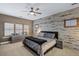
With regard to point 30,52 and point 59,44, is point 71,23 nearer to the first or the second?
point 59,44

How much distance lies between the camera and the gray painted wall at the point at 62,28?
3330mm

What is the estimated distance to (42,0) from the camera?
2092 millimetres

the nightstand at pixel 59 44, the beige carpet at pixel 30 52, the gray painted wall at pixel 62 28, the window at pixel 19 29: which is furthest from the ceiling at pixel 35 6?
the beige carpet at pixel 30 52

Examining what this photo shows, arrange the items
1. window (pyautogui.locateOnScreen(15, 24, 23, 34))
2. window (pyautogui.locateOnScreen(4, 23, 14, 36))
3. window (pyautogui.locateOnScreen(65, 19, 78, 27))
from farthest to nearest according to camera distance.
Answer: window (pyautogui.locateOnScreen(15, 24, 23, 34)) < window (pyautogui.locateOnScreen(4, 23, 14, 36)) < window (pyautogui.locateOnScreen(65, 19, 78, 27))

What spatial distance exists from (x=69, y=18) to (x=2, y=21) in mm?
4043

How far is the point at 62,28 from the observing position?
3.99 m

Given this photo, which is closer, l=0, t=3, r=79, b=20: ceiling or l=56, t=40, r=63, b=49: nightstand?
l=0, t=3, r=79, b=20: ceiling

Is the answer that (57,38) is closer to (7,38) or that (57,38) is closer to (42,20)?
(42,20)

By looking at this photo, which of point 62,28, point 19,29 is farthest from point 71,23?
point 19,29

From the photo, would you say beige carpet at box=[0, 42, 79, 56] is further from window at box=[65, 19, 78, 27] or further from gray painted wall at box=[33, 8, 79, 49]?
window at box=[65, 19, 78, 27]

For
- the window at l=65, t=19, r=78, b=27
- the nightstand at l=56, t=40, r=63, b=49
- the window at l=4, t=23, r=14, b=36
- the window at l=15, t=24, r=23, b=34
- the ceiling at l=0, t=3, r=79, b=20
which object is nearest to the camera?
the ceiling at l=0, t=3, r=79, b=20

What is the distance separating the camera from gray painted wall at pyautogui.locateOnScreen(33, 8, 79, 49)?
3330mm

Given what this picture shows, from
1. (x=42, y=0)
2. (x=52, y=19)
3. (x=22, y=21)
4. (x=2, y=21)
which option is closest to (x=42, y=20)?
(x=52, y=19)

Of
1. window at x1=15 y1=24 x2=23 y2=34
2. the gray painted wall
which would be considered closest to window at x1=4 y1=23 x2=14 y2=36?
window at x1=15 y1=24 x2=23 y2=34
